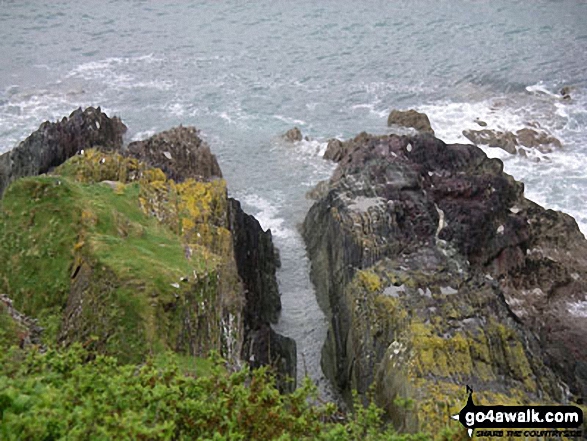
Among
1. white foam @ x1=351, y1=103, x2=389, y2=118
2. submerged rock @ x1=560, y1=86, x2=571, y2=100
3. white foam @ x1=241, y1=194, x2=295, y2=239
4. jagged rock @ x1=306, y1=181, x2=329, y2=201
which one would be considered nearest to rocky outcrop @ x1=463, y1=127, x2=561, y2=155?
white foam @ x1=351, y1=103, x2=389, y2=118

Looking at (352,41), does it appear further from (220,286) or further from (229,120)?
(220,286)

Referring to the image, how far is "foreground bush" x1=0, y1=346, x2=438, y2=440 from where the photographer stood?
670 centimetres

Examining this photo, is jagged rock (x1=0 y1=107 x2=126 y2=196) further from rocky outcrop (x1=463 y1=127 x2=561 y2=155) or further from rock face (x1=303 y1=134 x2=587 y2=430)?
rocky outcrop (x1=463 y1=127 x2=561 y2=155)

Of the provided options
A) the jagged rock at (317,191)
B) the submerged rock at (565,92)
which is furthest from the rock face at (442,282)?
the submerged rock at (565,92)

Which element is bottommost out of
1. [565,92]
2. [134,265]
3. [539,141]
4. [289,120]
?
[539,141]

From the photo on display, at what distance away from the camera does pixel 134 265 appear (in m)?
13.7

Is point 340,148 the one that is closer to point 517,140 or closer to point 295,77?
point 517,140

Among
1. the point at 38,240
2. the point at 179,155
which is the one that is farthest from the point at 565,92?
the point at 38,240

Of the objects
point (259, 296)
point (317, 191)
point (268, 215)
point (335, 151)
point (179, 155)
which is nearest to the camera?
point (259, 296)

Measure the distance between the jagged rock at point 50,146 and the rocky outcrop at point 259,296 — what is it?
831 centimetres

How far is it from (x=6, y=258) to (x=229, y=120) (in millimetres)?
21888

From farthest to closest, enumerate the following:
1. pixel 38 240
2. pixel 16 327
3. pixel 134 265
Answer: pixel 38 240
pixel 134 265
pixel 16 327

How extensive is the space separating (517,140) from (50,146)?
70.3 feet

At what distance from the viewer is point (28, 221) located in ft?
49.5
